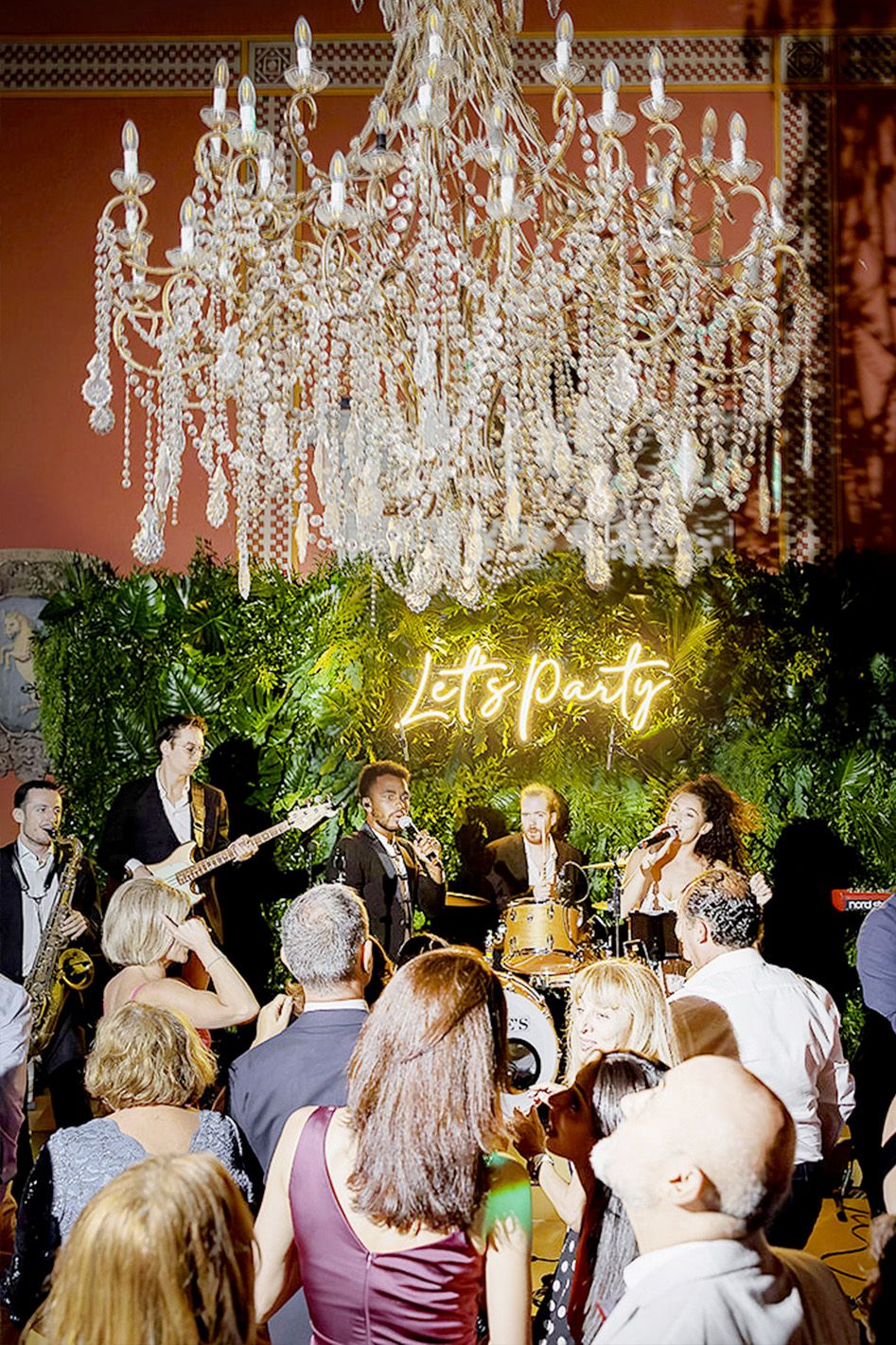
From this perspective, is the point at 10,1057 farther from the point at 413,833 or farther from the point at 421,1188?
the point at 413,833

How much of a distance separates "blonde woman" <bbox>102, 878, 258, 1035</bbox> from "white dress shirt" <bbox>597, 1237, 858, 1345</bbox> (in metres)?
2.40

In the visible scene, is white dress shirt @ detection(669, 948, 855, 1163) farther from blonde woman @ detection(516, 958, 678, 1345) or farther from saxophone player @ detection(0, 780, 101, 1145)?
saxophone player @ detection(0, 780, 101, 1145)

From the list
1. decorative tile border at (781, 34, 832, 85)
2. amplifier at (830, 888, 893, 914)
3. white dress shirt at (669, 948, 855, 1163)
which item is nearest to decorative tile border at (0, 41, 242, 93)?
decorative tile border at (781, 34, 832, 85)

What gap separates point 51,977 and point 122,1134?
341 centimetres

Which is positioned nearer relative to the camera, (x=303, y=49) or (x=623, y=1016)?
(x=623, y=1016)

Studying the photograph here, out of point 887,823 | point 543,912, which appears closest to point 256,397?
point 543,912

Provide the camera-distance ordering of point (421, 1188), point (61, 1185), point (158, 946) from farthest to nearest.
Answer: point (158, 946) → point (61, 1185) → point (421, 1188)

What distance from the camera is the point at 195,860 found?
667 cm

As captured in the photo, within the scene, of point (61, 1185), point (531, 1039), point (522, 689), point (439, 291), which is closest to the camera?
point (61, 1185)

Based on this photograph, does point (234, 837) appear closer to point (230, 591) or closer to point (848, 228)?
point (230, 591)

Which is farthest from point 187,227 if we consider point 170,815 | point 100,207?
point 100,207

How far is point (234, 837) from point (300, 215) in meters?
4.09

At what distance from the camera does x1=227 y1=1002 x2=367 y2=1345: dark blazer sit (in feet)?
9.57

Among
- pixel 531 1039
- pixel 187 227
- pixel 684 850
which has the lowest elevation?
pixel 531 1039
